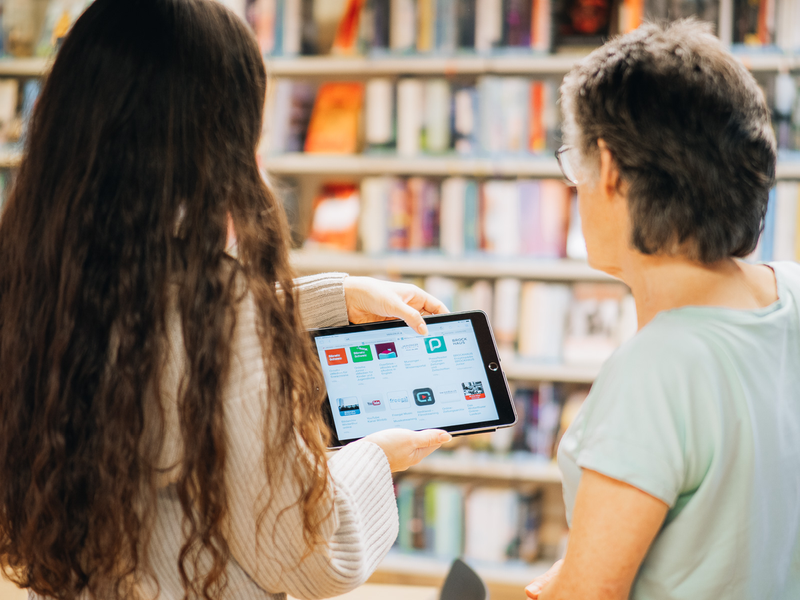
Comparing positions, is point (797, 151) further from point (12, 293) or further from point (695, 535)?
point (12, 293)

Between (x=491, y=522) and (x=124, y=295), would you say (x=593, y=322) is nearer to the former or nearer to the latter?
(x=491, y=522)

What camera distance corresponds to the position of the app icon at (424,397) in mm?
1086

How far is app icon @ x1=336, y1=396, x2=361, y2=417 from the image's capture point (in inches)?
41.8

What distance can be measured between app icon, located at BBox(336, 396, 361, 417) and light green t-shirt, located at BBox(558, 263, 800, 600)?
0.39 meters

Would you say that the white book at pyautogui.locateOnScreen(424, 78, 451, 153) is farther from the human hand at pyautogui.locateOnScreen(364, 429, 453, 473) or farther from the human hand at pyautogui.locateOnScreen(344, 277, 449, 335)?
the human hand at pyautogui.locateOnScreen(364, 429, 453, 473)

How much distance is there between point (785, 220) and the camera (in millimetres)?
2004

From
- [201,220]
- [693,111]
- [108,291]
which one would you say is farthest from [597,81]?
[108,291]

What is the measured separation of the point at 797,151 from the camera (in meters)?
1.98

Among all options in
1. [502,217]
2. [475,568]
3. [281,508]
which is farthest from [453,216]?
[281,508]

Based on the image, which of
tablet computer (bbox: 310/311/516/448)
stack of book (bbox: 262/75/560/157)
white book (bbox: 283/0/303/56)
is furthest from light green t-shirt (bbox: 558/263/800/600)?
white book (bbox: 283/0/303/56)

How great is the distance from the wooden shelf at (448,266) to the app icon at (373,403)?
1.10m

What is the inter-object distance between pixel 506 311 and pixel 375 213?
539mm

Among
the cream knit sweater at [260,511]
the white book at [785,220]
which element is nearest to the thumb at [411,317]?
the cream knit sweater at [260,511]

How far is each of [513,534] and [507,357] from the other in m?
0.59
